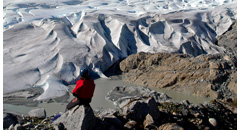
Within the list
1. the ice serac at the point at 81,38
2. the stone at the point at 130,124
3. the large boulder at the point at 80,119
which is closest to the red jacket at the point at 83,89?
the large boulder at the point at 80,119

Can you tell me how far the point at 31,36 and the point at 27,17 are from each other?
307cm

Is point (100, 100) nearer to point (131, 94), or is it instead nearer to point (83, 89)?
point (131, 94)

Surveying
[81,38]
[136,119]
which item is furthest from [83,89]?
[81,38]

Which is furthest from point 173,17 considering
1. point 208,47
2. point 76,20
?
point 76,20

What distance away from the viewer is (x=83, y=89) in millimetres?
5500

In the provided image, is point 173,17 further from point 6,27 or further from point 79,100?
point 79,100

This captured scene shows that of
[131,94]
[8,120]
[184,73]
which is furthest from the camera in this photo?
[184,73]

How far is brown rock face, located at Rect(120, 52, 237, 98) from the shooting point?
11.3 metres

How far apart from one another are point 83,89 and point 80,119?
59cm

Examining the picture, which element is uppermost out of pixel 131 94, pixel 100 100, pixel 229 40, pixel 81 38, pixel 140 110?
pixel 140 110

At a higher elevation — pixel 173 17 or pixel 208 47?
pixel 173 17

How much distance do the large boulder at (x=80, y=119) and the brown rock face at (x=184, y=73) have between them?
22.5 ft

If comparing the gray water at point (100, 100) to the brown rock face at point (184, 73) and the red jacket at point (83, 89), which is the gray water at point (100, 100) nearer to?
the brown rock face at point (184, 73)

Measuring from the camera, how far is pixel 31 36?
14.6 m
